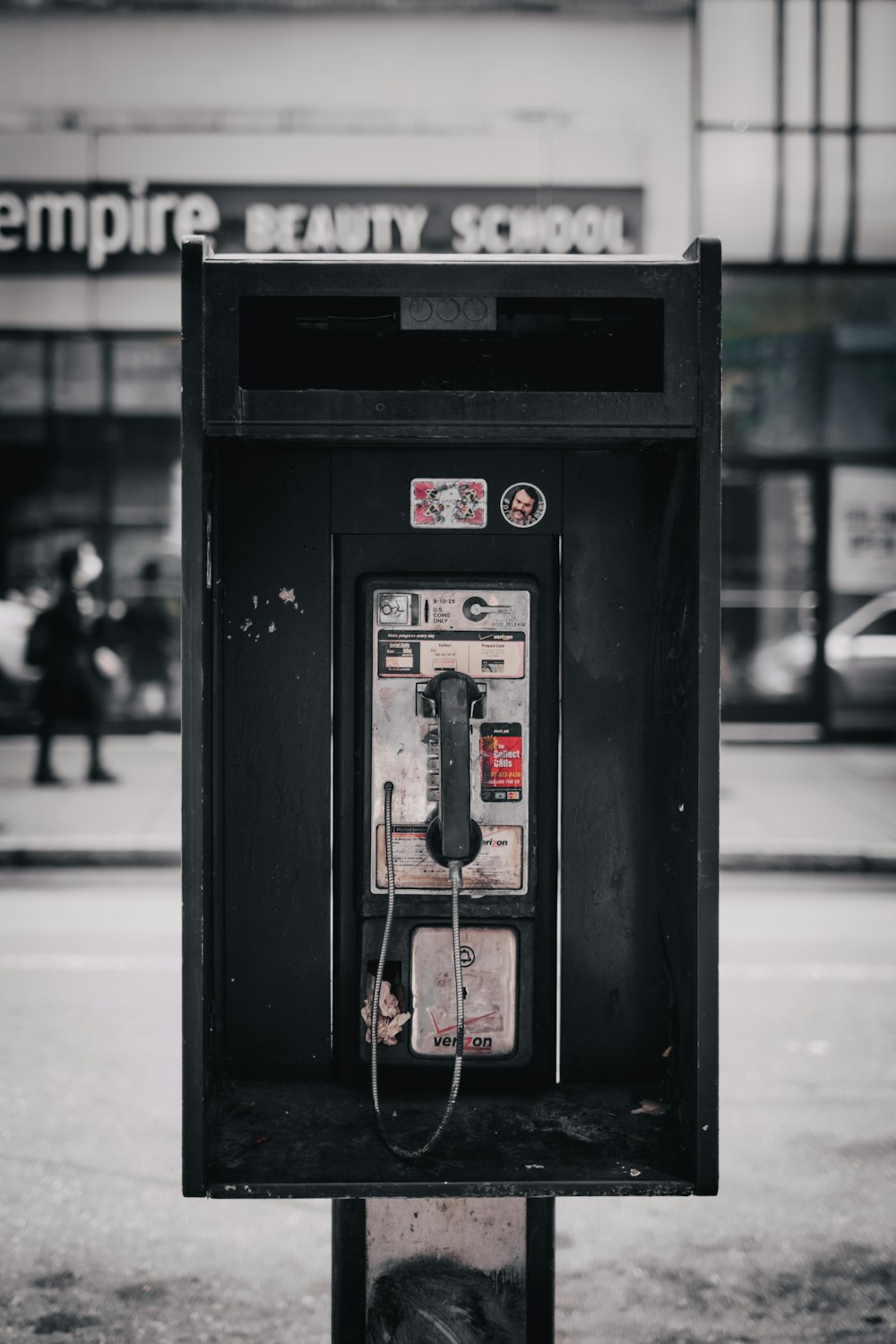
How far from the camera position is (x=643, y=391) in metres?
2.03

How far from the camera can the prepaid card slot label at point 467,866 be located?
2219 millimetres

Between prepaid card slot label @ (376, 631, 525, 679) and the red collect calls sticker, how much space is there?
0.09 metres

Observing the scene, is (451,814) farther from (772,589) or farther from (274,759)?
(772,589)

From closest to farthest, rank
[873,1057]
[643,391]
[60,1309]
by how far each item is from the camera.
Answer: [643,391] → [60,1309] → [873,1057]

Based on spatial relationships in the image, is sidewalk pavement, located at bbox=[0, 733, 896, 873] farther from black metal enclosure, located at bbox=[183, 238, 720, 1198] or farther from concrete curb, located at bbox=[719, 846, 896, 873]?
black metal enclosure, located at bbox=[183, 238, 720, 1198]

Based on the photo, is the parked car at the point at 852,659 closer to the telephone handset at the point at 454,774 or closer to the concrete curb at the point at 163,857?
the concrete curb at the point at 163,857

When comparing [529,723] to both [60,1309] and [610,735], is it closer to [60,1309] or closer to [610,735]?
[610,735]

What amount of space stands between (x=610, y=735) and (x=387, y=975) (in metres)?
0.53

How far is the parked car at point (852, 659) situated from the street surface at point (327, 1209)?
5.75 meters

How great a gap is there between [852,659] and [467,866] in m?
9.81

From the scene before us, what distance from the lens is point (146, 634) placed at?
1140 centimetres

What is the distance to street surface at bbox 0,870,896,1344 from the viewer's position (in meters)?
3.37

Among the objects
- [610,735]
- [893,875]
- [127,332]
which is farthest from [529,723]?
[127,332]

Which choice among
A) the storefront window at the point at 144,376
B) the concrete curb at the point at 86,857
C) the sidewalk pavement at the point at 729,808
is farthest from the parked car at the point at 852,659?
the concrete curb at the point at 86,857
